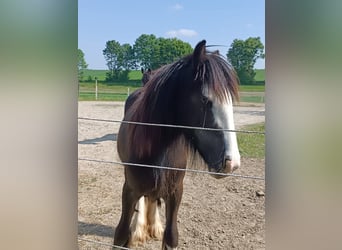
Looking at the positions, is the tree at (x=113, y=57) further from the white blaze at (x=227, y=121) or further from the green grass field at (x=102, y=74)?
the white blaze at (x=227, y=121)

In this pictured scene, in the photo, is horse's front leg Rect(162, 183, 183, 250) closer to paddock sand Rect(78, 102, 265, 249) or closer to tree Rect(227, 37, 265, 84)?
paddock sand Rect(78, 102, 265, 249)

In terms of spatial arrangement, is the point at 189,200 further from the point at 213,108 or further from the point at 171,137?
the point at 213,108

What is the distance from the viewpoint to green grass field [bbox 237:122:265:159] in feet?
3.75

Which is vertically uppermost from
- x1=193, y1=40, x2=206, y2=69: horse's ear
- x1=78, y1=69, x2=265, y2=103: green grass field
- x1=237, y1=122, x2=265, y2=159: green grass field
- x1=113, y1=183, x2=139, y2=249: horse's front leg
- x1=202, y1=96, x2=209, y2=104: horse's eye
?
x1=193, y1=40, x2=206, y2=69: horse's ear

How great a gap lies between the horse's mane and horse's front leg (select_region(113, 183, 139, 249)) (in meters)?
0.18

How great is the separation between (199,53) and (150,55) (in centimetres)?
21

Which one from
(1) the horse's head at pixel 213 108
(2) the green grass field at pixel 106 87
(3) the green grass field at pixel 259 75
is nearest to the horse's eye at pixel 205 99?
(1) the horse's head at pixel 213 108

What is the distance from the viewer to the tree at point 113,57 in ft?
4.70

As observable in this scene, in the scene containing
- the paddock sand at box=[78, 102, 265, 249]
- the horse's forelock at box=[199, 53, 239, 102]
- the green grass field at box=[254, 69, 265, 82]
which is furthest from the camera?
the paddock sand at box=[78, 102, 265, 249]

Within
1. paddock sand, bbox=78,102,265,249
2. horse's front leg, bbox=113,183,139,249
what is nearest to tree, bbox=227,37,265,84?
paddock sand, bbox=78,102,265,249

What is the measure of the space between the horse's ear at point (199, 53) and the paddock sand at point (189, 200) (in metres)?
0.21
